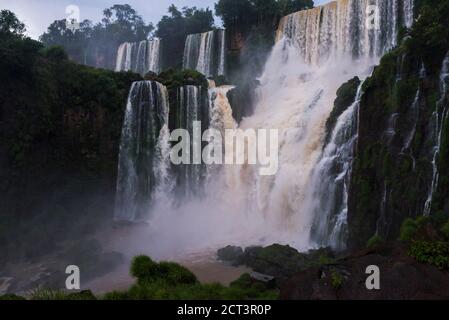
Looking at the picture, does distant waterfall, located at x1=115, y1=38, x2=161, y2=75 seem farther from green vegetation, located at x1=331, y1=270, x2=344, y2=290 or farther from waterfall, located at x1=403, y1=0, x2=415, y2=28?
green vegetation, located at x1=331, y1=270, x2=344, y2=290

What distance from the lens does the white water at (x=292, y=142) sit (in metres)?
22.7

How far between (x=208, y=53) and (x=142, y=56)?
29.0 ft

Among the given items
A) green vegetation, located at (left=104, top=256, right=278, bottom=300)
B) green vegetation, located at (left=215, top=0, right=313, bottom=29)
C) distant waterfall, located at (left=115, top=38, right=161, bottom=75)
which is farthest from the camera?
distant waterfall, located at (left=115, top=38, right=161, bottom=75)

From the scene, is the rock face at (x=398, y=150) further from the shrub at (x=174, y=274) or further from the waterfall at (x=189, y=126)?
the waterfall at (x=189, y=126)

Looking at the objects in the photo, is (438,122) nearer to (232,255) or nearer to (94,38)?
(232,255)

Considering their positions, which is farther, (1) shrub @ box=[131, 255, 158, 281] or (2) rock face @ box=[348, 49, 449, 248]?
(2) rock face @ box=[348, 49, 449, 248]

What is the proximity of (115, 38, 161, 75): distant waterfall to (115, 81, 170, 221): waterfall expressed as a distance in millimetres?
16936

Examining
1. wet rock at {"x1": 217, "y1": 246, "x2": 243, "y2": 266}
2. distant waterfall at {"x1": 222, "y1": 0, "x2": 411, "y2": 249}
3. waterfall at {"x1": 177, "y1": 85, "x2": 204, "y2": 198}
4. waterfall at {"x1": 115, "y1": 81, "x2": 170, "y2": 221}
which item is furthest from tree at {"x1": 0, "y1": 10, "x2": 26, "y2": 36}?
wet rock at {"x1": 217, "y1": 246, "x2": 243, "y2": 266}

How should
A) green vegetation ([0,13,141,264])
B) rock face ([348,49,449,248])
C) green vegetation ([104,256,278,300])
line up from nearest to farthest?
green vegetation ([104,256,278,300]) < rock face ([348,49,449,248]) < green vegetation ([0,13,141,264])

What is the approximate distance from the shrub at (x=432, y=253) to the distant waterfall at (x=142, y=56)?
3912 cm

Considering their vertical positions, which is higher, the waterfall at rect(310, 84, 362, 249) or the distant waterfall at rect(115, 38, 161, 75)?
the distant waterfall at rect(115, 38, 161, 75)

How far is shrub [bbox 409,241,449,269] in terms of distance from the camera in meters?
9.45
